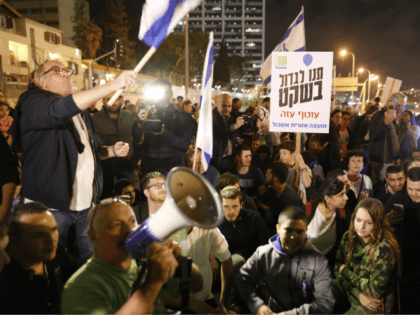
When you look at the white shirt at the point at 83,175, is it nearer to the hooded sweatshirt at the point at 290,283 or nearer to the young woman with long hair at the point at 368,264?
the hooded sweatshirt at the point at 290,283

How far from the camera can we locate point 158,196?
3.13 m

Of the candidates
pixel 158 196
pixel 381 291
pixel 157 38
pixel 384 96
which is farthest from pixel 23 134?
pixel 384 96

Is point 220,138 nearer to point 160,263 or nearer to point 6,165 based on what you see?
point 6,165

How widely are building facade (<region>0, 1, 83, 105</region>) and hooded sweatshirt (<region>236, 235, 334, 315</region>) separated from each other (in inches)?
926

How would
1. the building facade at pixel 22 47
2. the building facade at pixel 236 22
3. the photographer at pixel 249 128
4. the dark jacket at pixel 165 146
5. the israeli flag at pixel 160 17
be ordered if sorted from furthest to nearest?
1. the building facade at pixel 236 22
2. the building facade at pixel 22 47
3. the photographer at pixel 249 128
4. the dark jacket at pixel 165 146
5. the israeli flag at pixel 160 17

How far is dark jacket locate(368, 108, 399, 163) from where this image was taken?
6.07m

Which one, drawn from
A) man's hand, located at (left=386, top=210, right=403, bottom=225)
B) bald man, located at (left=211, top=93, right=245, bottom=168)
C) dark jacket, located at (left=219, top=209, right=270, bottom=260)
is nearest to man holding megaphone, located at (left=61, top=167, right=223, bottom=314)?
dark jacket, located at (left=219, top=209, right=270, bottom=260)

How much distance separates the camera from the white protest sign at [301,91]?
4.44m

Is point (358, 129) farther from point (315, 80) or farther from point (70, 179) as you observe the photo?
point (70, 179)

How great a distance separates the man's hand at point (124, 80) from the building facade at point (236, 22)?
139 m

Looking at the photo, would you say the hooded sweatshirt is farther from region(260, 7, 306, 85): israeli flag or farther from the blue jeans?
region(260, 7, 306, 85): israeli flag

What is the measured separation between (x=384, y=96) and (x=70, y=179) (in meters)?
12.5

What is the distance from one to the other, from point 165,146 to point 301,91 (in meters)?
1.94

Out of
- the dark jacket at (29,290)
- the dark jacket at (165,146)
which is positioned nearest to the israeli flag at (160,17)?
the dark jacket at (29,290)
